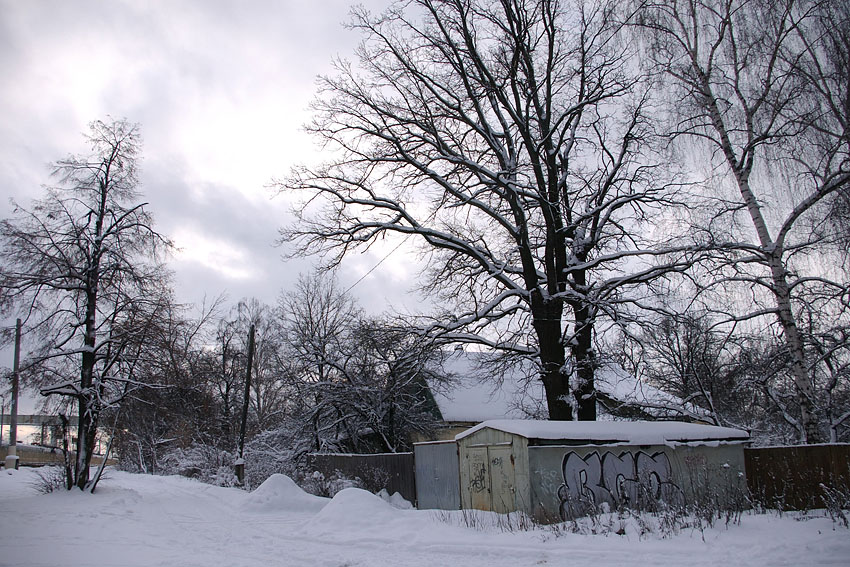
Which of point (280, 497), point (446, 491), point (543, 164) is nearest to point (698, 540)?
point (446, 491)

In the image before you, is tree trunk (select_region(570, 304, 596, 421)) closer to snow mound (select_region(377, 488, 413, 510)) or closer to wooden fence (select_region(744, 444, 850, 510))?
wooden fence (select_region(744, 444, 850, 510))

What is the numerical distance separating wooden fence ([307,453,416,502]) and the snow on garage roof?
15.9 ft

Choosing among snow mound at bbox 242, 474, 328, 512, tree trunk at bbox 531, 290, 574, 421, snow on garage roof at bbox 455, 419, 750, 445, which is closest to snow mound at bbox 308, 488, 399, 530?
snow on garage roof at bbox 455, 419, 750, 445

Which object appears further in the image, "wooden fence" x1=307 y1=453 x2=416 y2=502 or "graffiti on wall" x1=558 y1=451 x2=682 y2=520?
"wooden fence" x1=307 y1=453 x2=416 y2=502

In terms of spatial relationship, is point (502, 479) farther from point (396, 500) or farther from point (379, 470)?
point (379, 470)

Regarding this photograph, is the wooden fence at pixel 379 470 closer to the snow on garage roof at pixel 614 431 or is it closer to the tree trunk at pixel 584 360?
the snow on garage roof at pixel 614 431

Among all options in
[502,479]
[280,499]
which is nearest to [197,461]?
[280,499]

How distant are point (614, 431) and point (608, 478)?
114cm

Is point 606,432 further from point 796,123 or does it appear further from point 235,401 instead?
point 235,401

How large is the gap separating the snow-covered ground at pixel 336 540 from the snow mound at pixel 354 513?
0.10 feet

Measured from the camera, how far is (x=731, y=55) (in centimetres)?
1648

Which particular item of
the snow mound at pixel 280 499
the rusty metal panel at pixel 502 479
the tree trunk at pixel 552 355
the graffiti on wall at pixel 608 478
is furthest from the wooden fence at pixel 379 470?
the graffiti on wall at pixel 608 478

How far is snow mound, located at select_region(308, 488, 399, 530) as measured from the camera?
1276 centimetres

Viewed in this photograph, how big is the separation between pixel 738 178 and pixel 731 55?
336 centimetres
